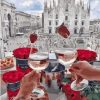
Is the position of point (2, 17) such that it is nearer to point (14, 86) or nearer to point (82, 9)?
point (82, 9)

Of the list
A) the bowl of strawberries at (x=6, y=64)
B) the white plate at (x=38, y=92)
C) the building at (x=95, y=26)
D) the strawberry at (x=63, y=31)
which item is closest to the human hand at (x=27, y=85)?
the white plate at (x=38, y=92)

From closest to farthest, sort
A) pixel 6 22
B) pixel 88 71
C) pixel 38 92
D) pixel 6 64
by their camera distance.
A: 1. pixel 88 71
2. pixel 38 92
3. pixel 6 64
4. pixel 6 22

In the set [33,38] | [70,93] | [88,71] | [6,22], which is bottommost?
[70,93]

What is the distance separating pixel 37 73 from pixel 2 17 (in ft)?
4.76

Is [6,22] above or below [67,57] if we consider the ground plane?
above

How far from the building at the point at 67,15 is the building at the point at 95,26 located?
0.07m

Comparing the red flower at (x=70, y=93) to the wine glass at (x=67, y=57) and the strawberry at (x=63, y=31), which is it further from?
the strawberry at (x=63, y=31)

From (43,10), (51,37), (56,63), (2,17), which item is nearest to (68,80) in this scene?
(56,63)

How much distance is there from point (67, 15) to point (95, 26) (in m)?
0.37

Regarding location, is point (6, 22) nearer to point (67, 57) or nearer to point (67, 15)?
point (67, 15)

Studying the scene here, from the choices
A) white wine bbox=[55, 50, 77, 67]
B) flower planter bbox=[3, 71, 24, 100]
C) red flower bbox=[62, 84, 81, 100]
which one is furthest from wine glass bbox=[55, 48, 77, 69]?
flower planter bbox=[3, 71, 24, 100]

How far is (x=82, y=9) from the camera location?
2145 mm

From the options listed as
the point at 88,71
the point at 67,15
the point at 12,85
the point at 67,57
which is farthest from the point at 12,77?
the point at 67,15

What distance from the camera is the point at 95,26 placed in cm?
205
